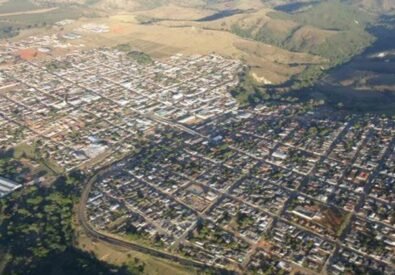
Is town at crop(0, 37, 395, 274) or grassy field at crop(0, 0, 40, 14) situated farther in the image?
grassy field at crop(0, 0, 40, 14)

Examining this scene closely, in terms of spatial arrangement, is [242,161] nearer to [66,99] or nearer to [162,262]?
[162,262]

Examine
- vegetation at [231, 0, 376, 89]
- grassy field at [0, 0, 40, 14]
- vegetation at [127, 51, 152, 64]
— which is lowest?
grassy field at [0, 0, 40, 14]

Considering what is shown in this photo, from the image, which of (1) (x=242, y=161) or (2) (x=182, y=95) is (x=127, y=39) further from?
(1) (x=242, y=161)

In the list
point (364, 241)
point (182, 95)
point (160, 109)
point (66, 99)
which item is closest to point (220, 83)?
point (182, 95)

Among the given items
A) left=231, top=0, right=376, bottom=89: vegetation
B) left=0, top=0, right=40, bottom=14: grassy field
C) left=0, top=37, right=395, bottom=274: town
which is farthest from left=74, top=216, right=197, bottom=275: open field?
left=0, top=0, right=40, bottom=14: grassy field

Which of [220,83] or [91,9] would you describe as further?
[91,9]

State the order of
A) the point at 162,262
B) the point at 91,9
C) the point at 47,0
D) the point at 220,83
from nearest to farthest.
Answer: the point at 162,262, the point at 220,83, the point at 91,9, the point at 47,0

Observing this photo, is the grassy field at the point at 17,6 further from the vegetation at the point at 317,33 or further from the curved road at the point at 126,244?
the curved road at the point at 126,244

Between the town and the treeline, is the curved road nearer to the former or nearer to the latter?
the town

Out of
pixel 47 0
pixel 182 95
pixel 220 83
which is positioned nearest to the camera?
pixel 182 95
